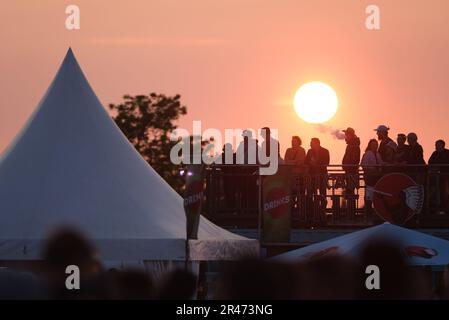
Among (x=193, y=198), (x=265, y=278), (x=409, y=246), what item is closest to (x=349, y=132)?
(x=193, y=198)

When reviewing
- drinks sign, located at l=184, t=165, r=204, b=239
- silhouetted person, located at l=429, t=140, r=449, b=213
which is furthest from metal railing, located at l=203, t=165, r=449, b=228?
drinks sign, located at l=184, t=165, r=204, b=239

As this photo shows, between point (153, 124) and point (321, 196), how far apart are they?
5962 centimetres

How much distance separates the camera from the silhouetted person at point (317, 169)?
20.5 meters

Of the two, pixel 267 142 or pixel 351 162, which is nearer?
pixel 267 142

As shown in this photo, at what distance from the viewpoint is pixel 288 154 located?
21438 mm

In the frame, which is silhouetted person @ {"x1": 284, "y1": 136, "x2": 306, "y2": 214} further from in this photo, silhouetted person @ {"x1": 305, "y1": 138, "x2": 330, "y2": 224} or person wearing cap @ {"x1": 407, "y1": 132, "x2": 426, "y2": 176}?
person wearing cap @ {"x1": 407, "y1": 132, "x2": 426, "y2": 176}

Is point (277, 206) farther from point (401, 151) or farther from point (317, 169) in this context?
point (401, 151)

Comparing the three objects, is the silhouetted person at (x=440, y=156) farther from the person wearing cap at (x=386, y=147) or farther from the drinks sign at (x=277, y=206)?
the drinks sign at (x=277, y=206)

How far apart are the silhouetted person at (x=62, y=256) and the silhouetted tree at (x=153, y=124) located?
67274mm

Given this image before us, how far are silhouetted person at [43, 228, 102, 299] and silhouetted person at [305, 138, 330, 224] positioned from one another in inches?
559

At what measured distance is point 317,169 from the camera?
2080 centimetres

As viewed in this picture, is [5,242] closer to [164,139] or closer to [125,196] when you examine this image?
[125,196]

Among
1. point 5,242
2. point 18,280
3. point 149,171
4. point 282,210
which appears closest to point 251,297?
point 18,280

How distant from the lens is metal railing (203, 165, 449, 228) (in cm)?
2055
